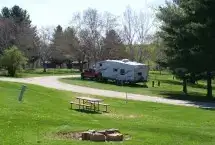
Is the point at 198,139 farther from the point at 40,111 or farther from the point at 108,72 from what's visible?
the point at 108,72

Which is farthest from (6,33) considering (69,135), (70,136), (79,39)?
(70,136)

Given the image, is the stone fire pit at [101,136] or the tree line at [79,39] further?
the tree line at [79,39]

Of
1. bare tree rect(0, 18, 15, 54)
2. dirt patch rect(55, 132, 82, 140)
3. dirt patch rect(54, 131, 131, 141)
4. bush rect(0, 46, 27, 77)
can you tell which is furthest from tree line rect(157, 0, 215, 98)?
bare tree rect(0, 18, 15, 54)

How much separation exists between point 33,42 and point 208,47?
54.9 meters

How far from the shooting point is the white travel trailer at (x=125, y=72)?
5547cm

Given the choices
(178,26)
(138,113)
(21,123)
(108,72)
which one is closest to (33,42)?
(108,72)

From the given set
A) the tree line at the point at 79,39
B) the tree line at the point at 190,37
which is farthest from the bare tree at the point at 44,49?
the tree line at the point at 190,37

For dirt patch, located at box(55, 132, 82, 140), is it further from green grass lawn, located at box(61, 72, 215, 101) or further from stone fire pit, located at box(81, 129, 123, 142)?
green grass lawn, located at box(61, 72, 215, 101)

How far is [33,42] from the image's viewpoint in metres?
89.8

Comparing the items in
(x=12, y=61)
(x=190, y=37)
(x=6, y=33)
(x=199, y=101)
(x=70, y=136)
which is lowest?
(x=199, y=101)

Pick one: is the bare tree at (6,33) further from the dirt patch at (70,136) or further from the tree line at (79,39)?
the dirt patch at (70,136)

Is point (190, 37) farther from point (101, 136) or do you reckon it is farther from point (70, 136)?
point (101, 136)

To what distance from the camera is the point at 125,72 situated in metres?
56.3

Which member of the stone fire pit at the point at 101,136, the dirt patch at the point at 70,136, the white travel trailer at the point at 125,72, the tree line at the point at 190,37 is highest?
the tree line at the point at 190,37
